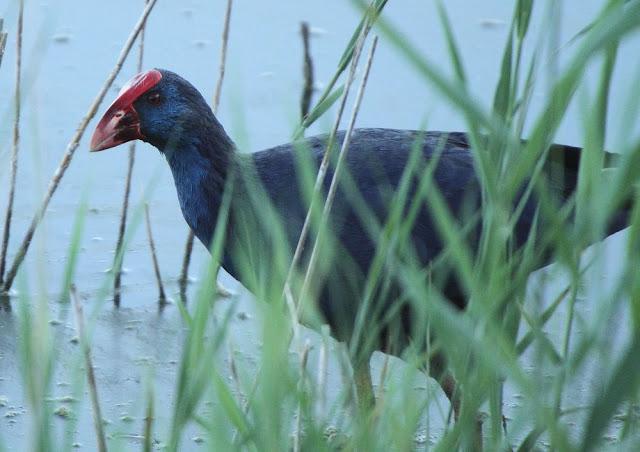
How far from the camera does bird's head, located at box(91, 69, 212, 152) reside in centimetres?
270

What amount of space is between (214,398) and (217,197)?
1.09 metres

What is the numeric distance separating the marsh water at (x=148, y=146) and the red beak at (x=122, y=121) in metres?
0.13

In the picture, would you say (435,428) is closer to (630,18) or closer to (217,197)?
(217,197)

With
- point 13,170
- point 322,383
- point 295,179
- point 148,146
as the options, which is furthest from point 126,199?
point 322,383

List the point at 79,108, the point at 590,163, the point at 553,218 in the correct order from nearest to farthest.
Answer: the point at 553,218
the point at 590,163
the point at 79,108

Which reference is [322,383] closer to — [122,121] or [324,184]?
[324,184]

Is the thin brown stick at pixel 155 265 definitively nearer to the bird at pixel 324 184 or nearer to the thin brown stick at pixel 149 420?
the bird at pixel 324 184

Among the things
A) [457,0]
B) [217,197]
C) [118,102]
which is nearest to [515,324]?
[217,197]

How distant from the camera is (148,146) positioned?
401cm

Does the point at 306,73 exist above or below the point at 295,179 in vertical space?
above

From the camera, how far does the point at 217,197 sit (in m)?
2.68

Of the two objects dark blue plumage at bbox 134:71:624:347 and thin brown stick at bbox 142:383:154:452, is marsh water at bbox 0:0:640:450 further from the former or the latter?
thin brown stick at bbox 142:383:154:452

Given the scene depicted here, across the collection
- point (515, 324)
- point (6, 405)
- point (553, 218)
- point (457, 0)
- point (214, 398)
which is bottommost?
point (6, 405)

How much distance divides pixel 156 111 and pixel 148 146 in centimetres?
132
